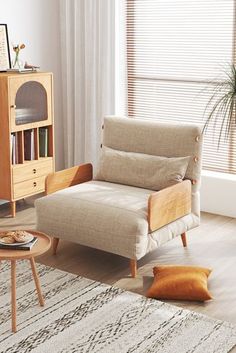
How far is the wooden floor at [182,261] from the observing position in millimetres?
3523

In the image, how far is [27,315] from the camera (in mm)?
3307

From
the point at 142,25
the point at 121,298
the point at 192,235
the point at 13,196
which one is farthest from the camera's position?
the point at 142,25

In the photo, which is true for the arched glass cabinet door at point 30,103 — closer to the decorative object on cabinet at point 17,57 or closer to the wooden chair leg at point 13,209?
the decorative object on cabinet at point 17,57

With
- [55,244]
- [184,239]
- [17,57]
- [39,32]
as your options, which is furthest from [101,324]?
[39,32]

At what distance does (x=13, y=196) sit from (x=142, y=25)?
1.78 meters

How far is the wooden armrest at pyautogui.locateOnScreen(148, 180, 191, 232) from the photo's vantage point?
3746 millimetres

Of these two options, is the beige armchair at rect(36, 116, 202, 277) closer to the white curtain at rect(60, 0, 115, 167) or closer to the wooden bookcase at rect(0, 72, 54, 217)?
the wooden bookcase at rect(0, 72, 54, 217)

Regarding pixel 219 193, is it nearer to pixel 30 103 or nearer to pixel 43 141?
pixel 43 141

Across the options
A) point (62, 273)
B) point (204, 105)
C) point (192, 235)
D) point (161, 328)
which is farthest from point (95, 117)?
point (161, 328)

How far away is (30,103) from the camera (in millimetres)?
4938

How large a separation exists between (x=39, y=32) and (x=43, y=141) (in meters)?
0.99

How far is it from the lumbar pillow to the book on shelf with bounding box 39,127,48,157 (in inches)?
33.9

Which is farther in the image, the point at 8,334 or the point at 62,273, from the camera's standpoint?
Result: the point at 62,273

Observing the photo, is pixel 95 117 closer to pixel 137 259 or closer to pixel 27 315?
pixel 137 259
